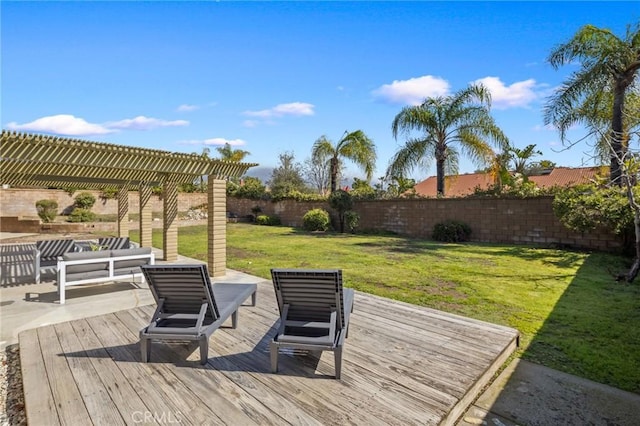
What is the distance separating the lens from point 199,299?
3402 millimetres

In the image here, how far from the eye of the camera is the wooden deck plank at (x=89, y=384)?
2404mm

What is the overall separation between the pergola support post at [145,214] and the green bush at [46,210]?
15139 millimetres

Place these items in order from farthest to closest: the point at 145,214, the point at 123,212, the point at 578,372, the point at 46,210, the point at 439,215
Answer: the point at 46,210 → the point at 439,215 → the point at 123,212 → the point at 145,214 → the point at 578,372

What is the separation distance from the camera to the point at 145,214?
36.7 ft

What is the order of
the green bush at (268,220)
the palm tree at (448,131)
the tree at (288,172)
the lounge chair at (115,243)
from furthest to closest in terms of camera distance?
the tree at (288,172) → the green bush at (268,220) → the palm tree at (448,131) → the lounge chair at (115,243)

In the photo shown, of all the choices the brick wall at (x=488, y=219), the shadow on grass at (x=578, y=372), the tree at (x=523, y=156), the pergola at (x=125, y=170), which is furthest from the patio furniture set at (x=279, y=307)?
the tree at (x=523, y=156)

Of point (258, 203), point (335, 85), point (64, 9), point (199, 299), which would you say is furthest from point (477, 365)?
point (258, 203)

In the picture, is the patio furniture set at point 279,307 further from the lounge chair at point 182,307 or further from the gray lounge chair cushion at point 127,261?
the gray lounge chair cushion at point 127,261

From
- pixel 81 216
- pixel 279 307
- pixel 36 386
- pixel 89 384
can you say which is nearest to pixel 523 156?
pixel 279 307

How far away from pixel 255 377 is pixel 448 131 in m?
17.0

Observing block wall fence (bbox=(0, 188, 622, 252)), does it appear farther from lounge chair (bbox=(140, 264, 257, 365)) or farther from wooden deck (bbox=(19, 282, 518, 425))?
lounge chair (bbox=(140, 264, 257, 365))

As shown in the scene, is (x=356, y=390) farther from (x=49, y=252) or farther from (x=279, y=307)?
(x=49, y=252)

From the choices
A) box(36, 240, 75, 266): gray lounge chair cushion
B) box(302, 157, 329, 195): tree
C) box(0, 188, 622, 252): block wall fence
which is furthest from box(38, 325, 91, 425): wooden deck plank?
box(302, 157, 329, 195): tree

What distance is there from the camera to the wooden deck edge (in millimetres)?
2529
